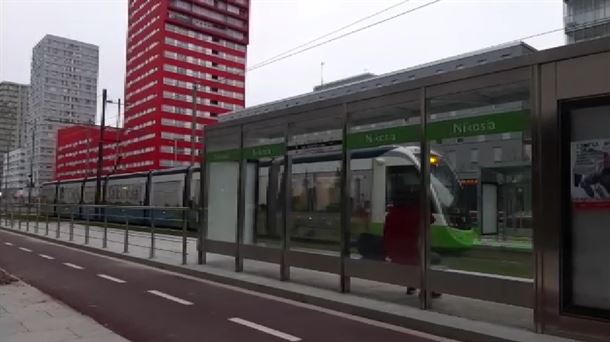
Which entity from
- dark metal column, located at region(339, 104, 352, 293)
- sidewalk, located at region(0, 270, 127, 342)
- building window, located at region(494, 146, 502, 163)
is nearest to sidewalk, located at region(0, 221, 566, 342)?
dark metal column, located at region(339, 104, 352, 293)

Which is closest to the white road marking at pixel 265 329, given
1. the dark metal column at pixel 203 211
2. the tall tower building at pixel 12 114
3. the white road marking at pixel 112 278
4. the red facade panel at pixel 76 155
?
the white road marking at pixel 112 278

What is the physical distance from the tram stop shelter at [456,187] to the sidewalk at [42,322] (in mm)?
4141

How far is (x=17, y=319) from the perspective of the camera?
8164mm

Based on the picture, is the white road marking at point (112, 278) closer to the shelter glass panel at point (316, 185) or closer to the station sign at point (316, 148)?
the shelter glass panel at point (316, 185)

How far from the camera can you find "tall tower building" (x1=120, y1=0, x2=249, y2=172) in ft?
299

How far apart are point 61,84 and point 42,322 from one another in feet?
167

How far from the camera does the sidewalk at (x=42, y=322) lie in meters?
7.20

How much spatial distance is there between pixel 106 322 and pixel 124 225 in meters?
10.5

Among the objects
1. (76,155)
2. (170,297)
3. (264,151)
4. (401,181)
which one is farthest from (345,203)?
(76,155)

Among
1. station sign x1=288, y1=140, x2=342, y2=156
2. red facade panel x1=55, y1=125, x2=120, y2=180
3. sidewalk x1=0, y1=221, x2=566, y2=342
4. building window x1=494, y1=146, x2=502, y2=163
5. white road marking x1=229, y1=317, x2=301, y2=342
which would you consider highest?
red facade panel x1=55, y1=125, x2=120, y2=180

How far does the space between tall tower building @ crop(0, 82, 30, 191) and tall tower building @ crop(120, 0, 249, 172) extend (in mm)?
28530

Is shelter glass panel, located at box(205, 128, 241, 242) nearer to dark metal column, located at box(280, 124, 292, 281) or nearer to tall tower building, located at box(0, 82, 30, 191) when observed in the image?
dark metal column, located at box(280, 124, 292, 281)

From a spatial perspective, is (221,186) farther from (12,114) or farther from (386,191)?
(12,114)

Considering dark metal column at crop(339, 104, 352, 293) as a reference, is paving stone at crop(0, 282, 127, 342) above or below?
below
